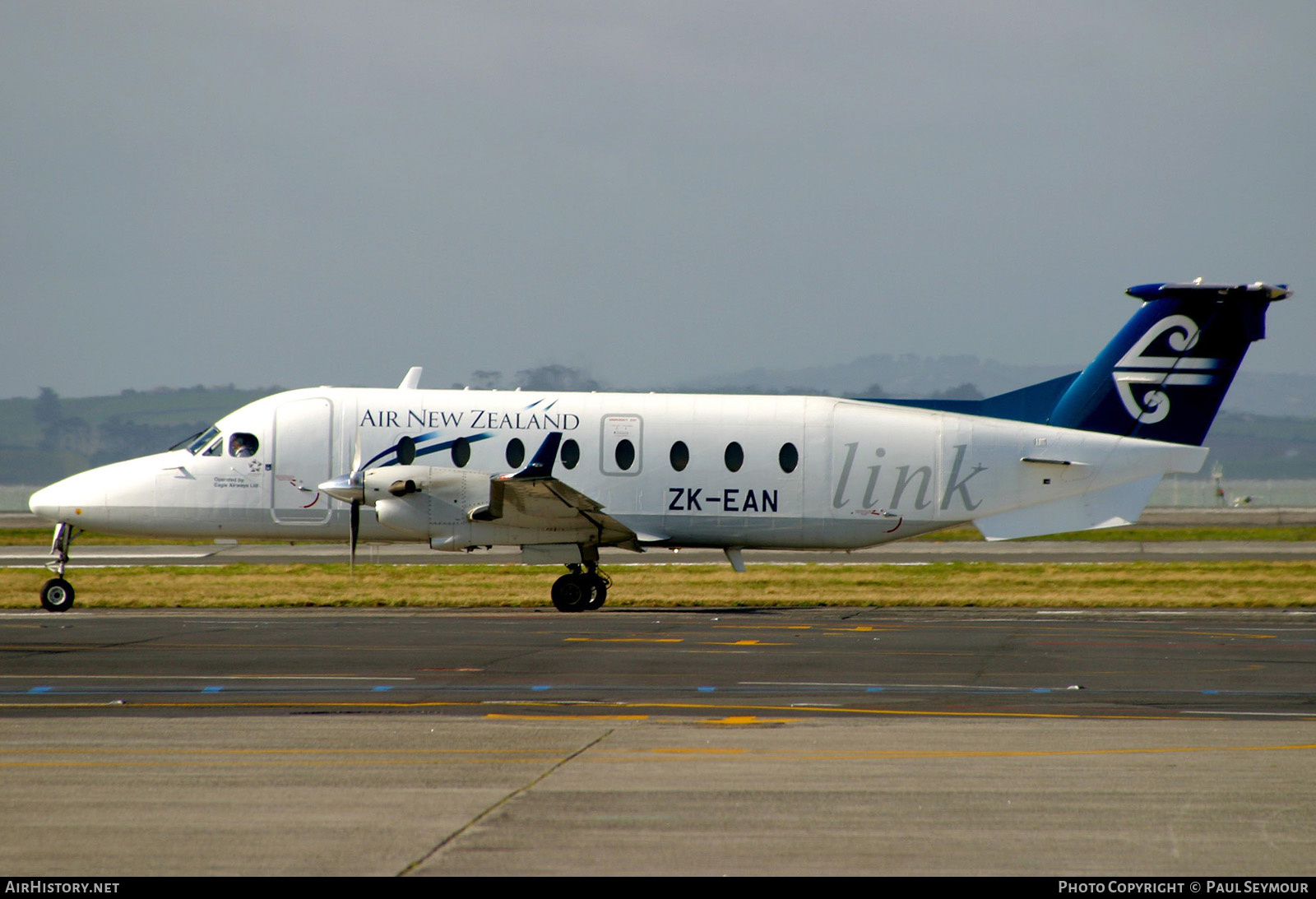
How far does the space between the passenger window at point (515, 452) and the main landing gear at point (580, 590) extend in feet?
7.08

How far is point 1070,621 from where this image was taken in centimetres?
2019

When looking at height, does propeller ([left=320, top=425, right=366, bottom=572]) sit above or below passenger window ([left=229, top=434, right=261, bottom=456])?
below

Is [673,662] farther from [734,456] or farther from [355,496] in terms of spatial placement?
[355,496]

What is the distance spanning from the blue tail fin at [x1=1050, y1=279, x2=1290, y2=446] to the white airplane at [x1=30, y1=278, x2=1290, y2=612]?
0.03 meters

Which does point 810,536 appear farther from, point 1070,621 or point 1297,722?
point 1297,722

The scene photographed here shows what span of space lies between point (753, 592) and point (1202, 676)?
Result: 40.4 ft

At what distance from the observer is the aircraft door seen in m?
22.7

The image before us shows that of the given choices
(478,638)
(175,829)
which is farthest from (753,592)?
(175,829)

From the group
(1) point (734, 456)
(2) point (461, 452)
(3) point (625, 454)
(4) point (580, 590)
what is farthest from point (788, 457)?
(2) point (461, 452)

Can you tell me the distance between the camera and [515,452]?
74.0ft

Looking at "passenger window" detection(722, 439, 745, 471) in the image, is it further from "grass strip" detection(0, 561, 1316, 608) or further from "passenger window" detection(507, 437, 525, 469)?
"passenger window" detection(507, 437, 525, 469)

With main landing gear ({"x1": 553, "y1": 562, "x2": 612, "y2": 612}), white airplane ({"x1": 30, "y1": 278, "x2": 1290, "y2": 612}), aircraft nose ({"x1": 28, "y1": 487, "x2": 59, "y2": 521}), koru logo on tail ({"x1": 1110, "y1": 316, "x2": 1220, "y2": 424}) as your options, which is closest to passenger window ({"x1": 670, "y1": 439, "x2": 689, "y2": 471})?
white airplane ({"x1": 30, "y1": 278, "x2": 1290, "y2": 612})

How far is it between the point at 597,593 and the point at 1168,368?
37.4ft

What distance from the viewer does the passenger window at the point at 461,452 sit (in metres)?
22.5
